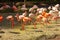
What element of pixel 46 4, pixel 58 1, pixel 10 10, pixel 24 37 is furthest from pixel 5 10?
pixel 24 37

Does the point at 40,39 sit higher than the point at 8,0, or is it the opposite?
the point at 8,0

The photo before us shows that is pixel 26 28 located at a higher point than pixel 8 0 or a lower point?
lower

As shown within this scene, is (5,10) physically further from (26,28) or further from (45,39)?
(45,39)

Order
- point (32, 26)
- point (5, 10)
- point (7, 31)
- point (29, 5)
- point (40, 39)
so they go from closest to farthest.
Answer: point (40, 39)
point (7, 31)
point (32, 26)
point (5, 10)
point (29, 5)

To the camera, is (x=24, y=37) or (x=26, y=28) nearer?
(x=24, y=37)

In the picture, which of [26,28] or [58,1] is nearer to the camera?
[26,28]

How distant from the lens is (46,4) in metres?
10.0

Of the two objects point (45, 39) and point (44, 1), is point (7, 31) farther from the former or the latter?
point (44, 1)

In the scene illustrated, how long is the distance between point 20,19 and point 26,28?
1.19 feet

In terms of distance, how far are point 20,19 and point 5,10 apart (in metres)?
2.46

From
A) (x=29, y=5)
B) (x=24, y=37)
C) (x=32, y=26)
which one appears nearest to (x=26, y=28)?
(x=32, y=26)

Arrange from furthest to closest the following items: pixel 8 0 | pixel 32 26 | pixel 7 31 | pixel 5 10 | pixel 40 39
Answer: pixel 8 0
pixel 5 10
pixel 32 26
pixel 7 31
pixel 40 39

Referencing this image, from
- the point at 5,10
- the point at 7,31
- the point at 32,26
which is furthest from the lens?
the point at 5,10

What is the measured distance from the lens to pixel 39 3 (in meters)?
10.0
